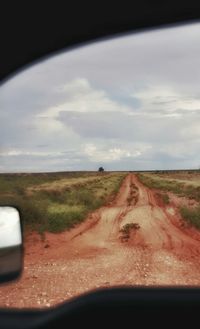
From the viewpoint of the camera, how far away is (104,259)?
1978cm

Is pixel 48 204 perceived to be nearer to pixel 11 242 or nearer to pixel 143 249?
pixel 143 249

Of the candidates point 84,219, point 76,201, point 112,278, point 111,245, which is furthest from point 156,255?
point 76,201

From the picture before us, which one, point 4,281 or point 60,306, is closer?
point 60,306

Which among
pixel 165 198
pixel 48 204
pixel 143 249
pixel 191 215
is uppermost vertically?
pixel 165 198

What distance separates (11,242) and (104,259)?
17.9 metres

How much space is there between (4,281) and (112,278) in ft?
45.2

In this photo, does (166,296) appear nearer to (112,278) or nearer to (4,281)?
(4,281)

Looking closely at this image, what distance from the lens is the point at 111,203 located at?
130ft

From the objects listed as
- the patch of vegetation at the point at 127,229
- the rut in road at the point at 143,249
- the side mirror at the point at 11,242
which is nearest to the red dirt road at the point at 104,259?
the rut in road at the point at 143,249

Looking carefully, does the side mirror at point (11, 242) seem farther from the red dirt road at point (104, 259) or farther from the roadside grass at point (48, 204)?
the roadside grass at point (48, 204)

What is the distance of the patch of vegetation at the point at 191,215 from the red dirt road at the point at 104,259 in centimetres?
83

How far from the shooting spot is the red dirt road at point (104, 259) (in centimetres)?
1438

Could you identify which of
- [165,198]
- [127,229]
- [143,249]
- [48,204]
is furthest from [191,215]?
[143,249]

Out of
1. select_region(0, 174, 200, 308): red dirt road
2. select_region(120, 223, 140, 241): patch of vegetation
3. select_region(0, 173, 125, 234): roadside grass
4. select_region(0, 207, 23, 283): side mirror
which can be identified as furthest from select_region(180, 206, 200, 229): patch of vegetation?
select_region(0, 207, 23, 283): side mirror
